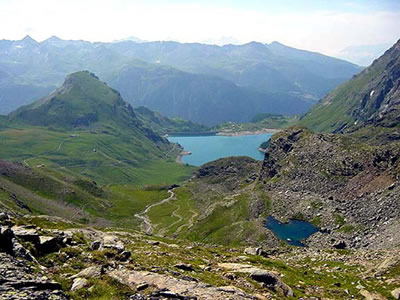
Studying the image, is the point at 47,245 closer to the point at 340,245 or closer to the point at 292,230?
the point at 340,245

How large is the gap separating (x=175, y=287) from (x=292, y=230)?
109440mm

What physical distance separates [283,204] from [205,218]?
3779cm

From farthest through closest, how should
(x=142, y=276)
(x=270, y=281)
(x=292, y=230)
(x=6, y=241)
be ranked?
(x=292, y=230) < (x=270, y=281) < (x=142, y=276) < (x=6, y=241)

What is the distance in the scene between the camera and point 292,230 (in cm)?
13138

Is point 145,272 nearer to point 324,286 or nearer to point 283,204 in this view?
point 324,286

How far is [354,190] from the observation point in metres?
133

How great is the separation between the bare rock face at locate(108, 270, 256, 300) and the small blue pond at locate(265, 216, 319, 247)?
313 ft

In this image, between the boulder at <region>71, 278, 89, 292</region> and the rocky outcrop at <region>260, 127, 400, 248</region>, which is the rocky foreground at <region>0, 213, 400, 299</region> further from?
the rocky outcrop at <region>260, 127, 400, 248</region>

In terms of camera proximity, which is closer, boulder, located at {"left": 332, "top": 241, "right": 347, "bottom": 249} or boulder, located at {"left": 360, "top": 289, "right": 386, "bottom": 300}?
boulder, located at {"left": 360, "top": 289, "right": 386, "bottom": 300}

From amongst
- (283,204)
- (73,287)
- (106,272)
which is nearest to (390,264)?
(106,272)

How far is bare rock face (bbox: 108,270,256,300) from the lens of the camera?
27131 millimetres

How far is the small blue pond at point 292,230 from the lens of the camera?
123 metres

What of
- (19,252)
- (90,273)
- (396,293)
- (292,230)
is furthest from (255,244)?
(19,252)

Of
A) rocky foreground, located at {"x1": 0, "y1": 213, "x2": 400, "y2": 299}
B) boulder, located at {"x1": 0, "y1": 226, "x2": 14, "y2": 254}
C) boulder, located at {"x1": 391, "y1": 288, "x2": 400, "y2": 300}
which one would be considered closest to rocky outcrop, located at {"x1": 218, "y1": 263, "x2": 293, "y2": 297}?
rocky foreground, located at {"x1": 0, "y1": 213, "x2": 400, "y2": 299}
